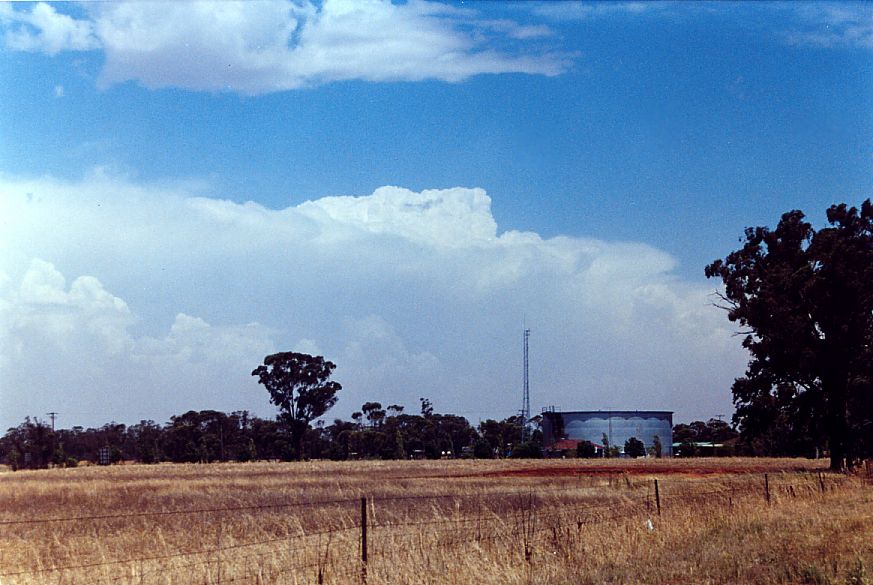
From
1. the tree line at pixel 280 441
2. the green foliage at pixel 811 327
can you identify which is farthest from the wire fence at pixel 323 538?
the tree line at pixel 280 441

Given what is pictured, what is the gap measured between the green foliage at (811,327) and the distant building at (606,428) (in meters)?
78.3

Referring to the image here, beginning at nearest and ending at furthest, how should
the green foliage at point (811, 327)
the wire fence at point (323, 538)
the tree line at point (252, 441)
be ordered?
the wire fence at point (323, 538) < the green foliage at point (811, 327) < the tree line at point (252, 441)

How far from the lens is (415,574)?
42.7 ft

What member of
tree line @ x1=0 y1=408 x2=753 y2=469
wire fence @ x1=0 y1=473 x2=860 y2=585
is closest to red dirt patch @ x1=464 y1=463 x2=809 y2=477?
wire fence @ x1=0 y1=473 x2=860 y2=585

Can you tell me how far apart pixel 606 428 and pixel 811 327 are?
84631mm

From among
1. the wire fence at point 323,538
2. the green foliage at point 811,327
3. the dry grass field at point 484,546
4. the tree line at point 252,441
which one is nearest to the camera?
the dry grass field at point 484,546

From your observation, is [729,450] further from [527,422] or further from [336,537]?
[336,537]

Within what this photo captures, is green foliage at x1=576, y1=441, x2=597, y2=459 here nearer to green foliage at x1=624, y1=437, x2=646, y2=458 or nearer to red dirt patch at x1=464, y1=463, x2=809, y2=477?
green foliage at x1=624, y1=437, x2=646, y2=458

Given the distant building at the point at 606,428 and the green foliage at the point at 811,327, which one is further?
the distant building at the point at 606,428

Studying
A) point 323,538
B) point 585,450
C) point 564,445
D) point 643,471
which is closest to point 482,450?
point 564,445

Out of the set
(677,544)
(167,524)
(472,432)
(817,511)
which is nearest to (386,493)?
(167,524)

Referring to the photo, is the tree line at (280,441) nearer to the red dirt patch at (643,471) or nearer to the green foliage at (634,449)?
the green foliage at (634,449)

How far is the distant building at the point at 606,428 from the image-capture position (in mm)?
131250

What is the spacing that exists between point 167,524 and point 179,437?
335 feet
